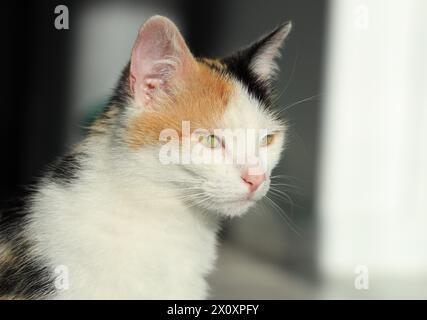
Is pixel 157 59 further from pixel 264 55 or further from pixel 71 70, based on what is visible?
pixel 71 70

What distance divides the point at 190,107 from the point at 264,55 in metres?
0.17

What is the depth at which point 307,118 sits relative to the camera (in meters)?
1.19

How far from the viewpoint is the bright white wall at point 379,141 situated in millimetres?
1250

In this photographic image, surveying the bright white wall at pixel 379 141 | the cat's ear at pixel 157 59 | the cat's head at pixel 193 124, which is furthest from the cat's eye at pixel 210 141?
the bright white wall at pixel 379 141

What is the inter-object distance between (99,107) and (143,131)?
20 centimetres

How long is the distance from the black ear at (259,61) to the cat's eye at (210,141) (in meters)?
0.13

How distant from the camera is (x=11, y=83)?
1.18 meters

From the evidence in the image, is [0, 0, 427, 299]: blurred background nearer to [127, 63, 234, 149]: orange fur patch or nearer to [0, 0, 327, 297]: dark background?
[0, 0, 327, 297]: dark background

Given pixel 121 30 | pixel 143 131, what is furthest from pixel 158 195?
pixel 121 30

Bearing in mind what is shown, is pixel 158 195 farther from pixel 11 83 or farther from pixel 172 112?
pixel 11 83

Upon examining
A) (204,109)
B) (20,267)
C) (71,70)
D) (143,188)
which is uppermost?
(71,70)

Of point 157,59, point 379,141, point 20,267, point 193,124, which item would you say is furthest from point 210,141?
point 379,141

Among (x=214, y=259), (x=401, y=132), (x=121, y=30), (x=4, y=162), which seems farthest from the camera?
(x=401, y=132)

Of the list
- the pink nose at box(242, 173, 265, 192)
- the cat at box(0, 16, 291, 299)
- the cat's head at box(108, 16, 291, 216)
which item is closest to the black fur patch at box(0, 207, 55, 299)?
the cat at box(0, 16, 291, 299)
